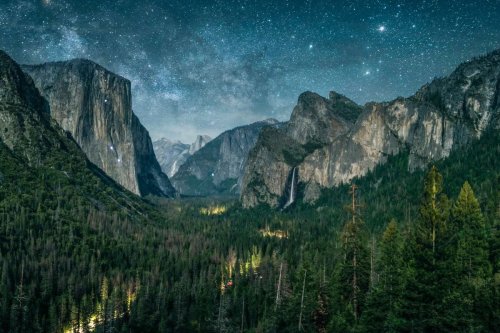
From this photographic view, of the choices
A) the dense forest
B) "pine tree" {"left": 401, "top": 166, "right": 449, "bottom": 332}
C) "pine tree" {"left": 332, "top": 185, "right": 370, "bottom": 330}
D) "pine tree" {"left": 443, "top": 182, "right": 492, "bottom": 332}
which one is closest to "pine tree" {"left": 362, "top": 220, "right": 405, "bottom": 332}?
the dense forest

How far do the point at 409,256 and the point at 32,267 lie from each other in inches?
5025

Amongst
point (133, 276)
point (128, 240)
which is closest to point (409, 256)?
point (133, 276)

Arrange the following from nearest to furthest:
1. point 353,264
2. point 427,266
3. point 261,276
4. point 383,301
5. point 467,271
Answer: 1. point 427,266
2. point 383,301
3. point 353,264
4. point 467,271
5. point 261,276

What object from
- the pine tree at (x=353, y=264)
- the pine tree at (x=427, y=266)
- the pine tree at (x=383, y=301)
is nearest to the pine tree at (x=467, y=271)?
the pine tree at (x=427, y=266)

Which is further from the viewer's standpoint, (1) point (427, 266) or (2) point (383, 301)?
(2) point (383, 301)

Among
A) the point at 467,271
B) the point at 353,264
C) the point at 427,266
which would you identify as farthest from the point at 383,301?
the point at 467,271

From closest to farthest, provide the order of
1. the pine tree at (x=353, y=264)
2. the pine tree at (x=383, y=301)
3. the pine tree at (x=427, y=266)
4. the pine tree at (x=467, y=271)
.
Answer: the pine tree at (x=467, y=271) → the pine tree at (x=427, y=266) → the pine tree at (x=383, y=301) → the pine tree at (x=353, y=264)

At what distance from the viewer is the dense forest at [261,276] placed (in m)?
38.2

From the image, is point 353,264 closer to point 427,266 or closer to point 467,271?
point 427,266

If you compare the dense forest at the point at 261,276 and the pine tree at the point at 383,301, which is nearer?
the dense forest at the point at 261,276

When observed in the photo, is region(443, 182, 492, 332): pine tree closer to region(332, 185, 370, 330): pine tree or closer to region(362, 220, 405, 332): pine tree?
region(362, 220, 405, 332): pine tree

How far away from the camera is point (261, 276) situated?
151m

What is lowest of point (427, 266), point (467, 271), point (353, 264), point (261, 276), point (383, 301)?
point (261, 276)

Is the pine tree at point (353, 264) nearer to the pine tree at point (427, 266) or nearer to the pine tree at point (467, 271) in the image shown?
the pine tree at point (427, 266)
